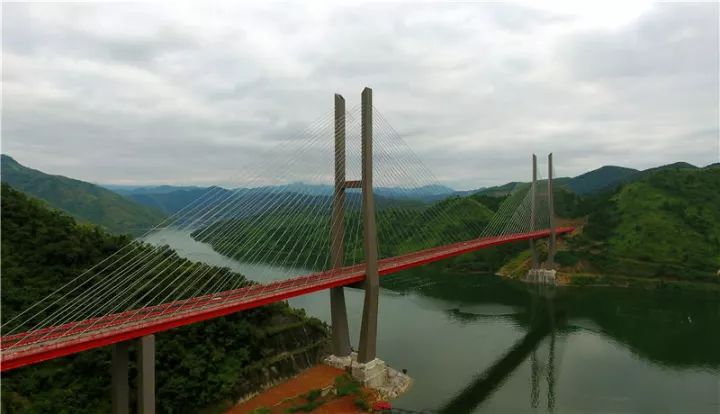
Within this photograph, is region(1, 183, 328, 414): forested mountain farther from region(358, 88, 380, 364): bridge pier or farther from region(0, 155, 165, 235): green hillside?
region(0, 155, 165, 235): green hillside

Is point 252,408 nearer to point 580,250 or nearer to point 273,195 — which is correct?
point 273,195

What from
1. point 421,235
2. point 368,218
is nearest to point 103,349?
point 368,218

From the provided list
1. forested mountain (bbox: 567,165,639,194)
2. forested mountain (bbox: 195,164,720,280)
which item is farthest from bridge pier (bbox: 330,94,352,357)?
forested mountain (bbox: 567,165,639,194)

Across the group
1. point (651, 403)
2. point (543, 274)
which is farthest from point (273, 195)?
point (543, 274)

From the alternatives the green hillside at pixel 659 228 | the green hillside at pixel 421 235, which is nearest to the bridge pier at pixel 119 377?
the green hillside at pixel 421 235

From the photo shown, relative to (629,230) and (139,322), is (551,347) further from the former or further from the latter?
(629,230)

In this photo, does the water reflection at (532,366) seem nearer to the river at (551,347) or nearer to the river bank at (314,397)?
the river at (551,347)
